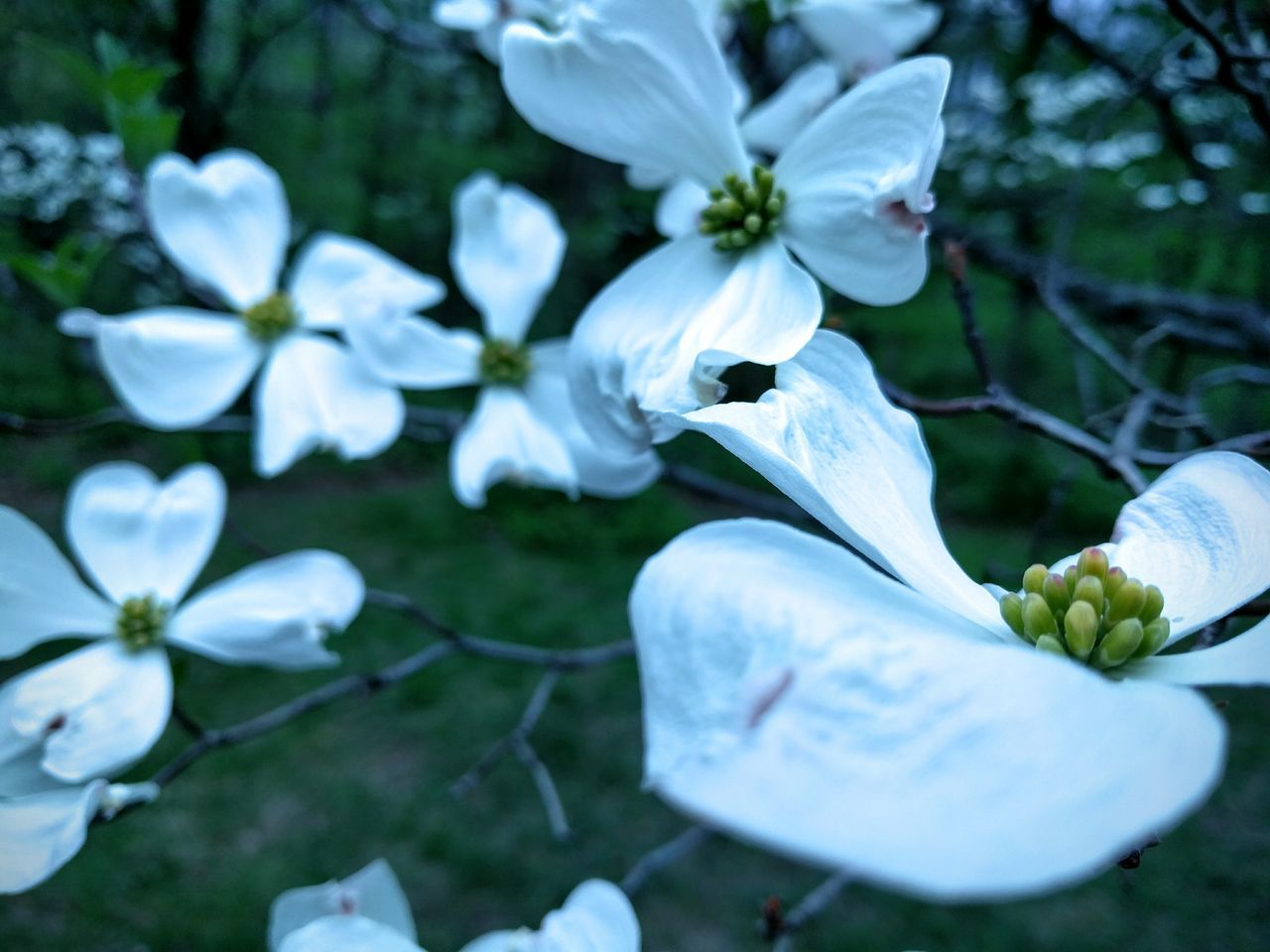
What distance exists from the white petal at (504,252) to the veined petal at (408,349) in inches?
1.5

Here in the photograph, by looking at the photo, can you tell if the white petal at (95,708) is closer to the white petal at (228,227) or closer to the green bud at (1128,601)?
the white petal at (228,227)

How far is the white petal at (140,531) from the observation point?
61 centimetres

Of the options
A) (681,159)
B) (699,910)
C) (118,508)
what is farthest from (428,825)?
(681,159)

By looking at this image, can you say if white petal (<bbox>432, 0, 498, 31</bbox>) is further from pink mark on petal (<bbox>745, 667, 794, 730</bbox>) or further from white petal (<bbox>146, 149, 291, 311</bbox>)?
pink mark on petal (<bbox>745, 667, 794, 730</bbox>)

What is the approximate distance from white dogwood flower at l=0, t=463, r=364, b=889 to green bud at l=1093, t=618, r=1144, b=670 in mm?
387

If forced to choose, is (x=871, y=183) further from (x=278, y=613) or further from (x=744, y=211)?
(x=278, y=613)

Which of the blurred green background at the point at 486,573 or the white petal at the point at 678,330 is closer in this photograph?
the white petal at the point at 678,330

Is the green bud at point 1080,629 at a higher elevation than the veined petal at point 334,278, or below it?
higher

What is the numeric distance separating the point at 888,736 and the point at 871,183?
Result: 24cm

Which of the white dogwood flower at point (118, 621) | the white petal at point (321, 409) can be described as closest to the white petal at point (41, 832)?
the white dogwood flower at point (118, 621)

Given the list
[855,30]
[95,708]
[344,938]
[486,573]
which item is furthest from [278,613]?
[486,573]

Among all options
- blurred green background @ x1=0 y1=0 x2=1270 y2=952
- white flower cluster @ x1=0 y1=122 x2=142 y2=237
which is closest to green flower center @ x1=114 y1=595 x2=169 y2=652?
blurred green background @ x1=0 y1=0 x2=1270 y2=952

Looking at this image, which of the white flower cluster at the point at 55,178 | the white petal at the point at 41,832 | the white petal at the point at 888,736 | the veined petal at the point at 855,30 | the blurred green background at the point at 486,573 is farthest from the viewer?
the white flower cluster at the point at 55,178

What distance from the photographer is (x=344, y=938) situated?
1.34 ft
